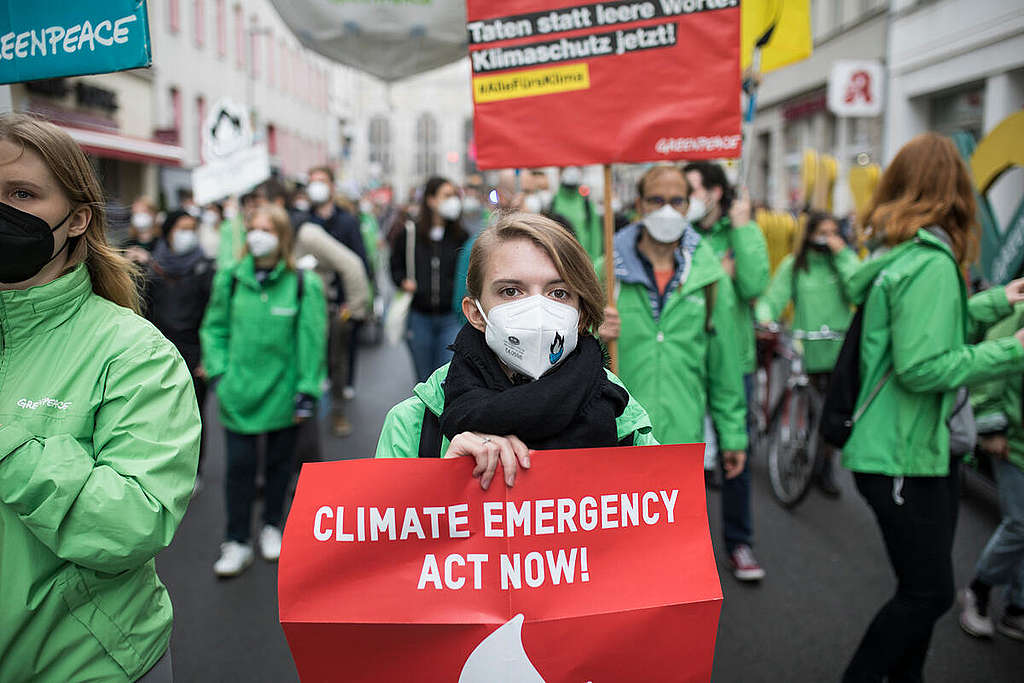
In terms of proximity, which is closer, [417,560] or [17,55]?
[417,560]

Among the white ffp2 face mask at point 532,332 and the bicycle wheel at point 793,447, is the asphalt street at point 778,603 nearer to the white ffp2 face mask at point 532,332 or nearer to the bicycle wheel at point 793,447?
the bicycle wheel at point 793,447

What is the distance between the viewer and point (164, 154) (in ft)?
77.8

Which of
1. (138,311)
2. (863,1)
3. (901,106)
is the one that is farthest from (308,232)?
(863,1)

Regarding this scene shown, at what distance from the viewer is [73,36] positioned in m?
2.41

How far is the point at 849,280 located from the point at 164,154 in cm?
2346

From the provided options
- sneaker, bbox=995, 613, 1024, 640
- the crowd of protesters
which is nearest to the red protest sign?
the crowd of protesters

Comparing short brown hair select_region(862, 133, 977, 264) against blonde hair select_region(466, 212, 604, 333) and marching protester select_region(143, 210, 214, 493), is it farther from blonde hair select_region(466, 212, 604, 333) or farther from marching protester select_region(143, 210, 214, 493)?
marching protester select_region(143, 210, 214, 493)

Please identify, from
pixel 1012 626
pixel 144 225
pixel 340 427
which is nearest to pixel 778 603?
pixel 1012 626

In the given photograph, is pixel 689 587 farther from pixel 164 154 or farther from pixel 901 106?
pixel 164 154

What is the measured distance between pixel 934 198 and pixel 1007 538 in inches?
65.1

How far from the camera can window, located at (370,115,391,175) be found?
3307 inches

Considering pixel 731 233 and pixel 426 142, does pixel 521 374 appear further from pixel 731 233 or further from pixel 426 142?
pixel 426 142

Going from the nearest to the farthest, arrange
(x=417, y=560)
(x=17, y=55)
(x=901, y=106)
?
(x=417, y=560) → (x=17, y=55) → (x=901, y=106)

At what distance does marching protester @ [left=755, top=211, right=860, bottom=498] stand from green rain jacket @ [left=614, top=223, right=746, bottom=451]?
2.34 m
